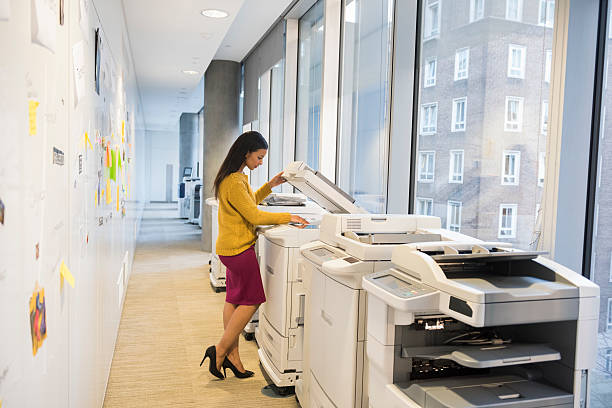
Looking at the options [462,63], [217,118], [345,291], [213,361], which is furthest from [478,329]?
[217,118]

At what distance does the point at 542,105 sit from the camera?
7.76 ft

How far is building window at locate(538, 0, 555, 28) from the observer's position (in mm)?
2398

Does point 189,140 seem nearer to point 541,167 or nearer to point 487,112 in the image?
point 487,112

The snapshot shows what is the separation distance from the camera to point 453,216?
126 inches

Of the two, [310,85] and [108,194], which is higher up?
[310,85]

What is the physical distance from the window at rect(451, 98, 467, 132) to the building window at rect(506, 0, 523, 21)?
0.56 metres

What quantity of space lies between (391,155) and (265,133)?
4.01 meters

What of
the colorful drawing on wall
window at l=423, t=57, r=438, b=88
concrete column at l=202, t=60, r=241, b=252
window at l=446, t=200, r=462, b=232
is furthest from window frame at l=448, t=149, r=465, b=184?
concrete column at l=202, t=60, r=241, b=252

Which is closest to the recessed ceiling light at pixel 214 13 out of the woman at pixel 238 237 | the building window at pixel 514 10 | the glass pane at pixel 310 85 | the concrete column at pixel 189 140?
the glass pane at pixel 310 85

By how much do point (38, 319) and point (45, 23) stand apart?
0.73m

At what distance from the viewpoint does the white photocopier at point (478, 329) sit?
58.0 inches

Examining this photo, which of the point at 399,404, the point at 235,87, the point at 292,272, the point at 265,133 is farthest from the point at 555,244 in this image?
the point at 235,87

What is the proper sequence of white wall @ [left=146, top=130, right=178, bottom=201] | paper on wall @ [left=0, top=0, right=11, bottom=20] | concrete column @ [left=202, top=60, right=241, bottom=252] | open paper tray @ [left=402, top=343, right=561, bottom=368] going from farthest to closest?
white wall @ [left=146, top=130, right=178, bottom=201], concrete column @ [left=202, top=60, right=241, bottom=252], open paper tray @ [left=402, top=343, right=561, bottom=368], paper on wall @ [left=0, top=0, right=11, bottom=20]

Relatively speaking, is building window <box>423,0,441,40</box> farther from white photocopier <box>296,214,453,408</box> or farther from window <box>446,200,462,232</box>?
white photocopier <box>296,214,453,408</box>
